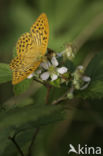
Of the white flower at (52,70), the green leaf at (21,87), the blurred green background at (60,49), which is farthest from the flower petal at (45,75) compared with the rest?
the blurred green background at (60,49)

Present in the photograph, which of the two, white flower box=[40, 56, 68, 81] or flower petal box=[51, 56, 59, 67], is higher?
flower petal box=[51, 56, 59, 67]

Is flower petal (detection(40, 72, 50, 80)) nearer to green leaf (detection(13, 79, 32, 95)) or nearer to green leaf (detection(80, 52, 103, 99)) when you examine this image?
green leaf (detection(13, 79, 32, 95))

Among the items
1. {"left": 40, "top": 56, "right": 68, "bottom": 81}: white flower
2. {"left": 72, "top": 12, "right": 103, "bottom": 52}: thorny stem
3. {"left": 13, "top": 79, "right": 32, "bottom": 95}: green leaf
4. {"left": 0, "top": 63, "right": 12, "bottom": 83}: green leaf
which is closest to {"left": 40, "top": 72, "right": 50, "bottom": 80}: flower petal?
{"left": 40, "top": 56, "right": 68, "bottom": 81}: white flower

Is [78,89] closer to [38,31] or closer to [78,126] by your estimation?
[38,31]

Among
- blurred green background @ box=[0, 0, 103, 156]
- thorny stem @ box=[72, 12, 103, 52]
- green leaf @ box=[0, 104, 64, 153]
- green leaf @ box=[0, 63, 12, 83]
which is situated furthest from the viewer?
→ thorny stem @ box=[72, 12, 103, 52]

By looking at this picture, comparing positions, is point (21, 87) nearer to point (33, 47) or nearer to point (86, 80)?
point (33, 47)

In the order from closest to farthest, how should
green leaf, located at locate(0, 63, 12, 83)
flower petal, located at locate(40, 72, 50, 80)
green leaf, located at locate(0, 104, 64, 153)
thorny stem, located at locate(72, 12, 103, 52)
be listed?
1. green leaf, located at locate(0, 104, 64, 153)
2. green leaf, located at locate(0, 63, 12, 83)
3. flower petal, located at locate(40, 72, 50, 80)
4. thorny stem, located at locate(72, 12, 103, 52)

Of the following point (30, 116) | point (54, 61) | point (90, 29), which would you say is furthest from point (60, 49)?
point (90, 29)
